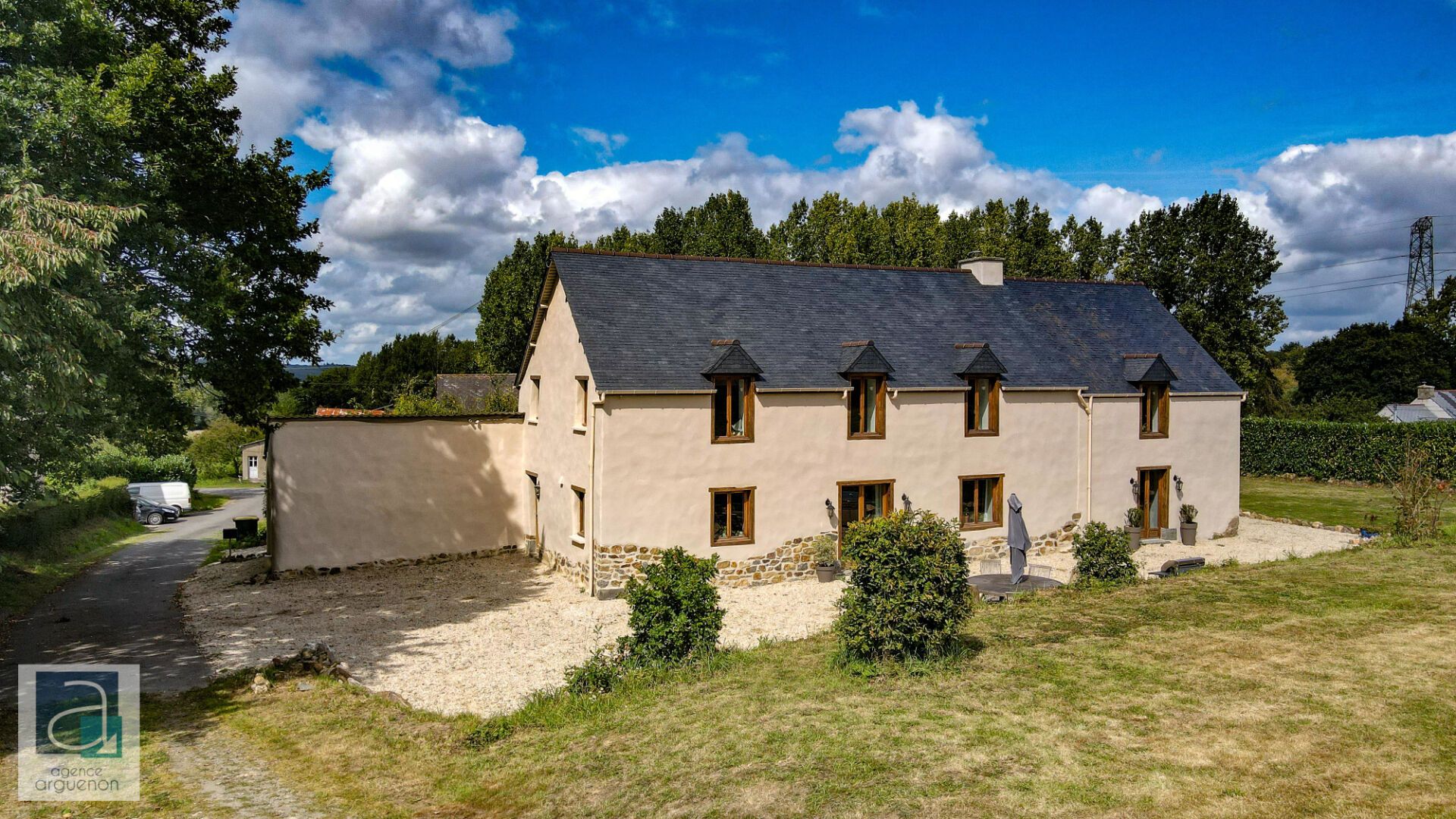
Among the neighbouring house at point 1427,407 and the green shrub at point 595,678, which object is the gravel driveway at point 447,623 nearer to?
the green shrub at point 595,678

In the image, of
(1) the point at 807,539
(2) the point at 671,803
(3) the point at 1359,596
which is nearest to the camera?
(2) the point at 671,803

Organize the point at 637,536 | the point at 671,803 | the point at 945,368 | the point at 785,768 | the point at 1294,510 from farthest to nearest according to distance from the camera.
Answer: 1. the point at 1294,510
2. the point at 945,368
3. the point at 637,536
4. the point at 785,768
5. the point at 671,803

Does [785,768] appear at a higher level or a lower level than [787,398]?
lower

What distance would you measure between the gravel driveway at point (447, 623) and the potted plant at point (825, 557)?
30 centimetres

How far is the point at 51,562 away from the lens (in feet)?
82.2

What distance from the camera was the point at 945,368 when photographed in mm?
22844

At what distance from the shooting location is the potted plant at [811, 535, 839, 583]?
20.7 meters

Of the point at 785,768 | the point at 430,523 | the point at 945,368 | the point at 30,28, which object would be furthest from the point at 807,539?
the point at 30,28

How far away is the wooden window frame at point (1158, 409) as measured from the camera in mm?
25312

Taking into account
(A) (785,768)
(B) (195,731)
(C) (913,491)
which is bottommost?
(B) (195,731)

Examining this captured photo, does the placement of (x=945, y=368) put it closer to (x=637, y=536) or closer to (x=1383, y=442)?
(x=637, y=536)

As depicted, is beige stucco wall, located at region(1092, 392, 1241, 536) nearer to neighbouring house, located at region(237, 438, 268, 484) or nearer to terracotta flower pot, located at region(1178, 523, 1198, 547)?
terracotta flower pot, located at region(1178, 523, 1198, 547)

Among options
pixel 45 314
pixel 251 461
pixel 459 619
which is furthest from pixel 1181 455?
pixel 251 461

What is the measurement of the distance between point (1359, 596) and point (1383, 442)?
1035 inches
